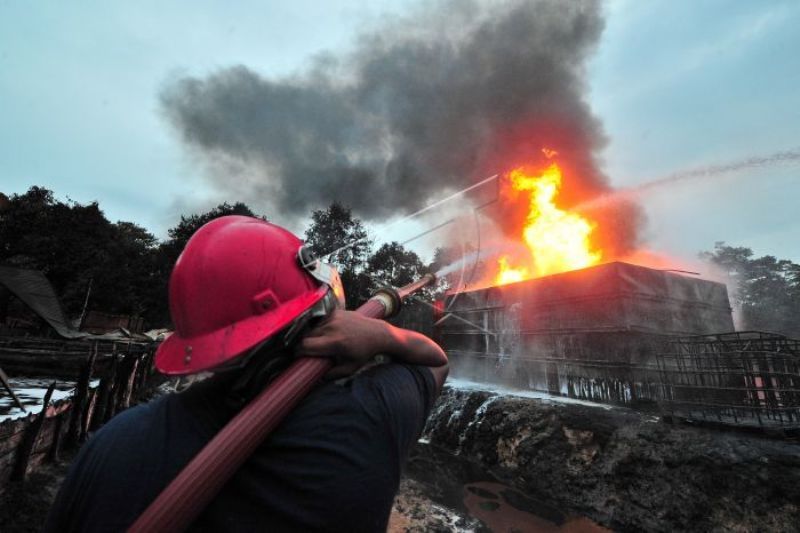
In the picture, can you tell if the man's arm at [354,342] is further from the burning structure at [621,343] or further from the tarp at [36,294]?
the tarp at [36,294]

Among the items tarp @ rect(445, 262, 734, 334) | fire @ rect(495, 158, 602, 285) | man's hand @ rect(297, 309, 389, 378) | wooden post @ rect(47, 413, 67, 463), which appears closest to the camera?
man's hand @ rect(297, 309, 389, 378)

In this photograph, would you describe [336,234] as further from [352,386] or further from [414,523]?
[352,386]

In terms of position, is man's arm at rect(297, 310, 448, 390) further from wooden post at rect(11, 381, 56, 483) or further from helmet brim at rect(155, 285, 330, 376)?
wooden post at rect(11, 381, 56, 483)

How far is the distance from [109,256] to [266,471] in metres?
43.4

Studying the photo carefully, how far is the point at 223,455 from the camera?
36.4 inches

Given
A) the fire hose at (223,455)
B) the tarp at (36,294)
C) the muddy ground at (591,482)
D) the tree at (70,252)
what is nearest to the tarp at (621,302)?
the muddy ground at (591,482)

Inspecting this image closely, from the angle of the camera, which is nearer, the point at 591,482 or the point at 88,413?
the point at 591,482

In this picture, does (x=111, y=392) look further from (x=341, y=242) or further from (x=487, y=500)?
(x=341, y=242)

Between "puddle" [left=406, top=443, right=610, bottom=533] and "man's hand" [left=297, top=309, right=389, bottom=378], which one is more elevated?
"man's hand" [left=297, top=309, right=389, bottom=378]

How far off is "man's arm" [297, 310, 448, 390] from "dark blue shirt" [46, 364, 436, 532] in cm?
14

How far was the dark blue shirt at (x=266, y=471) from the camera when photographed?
1.02 metres

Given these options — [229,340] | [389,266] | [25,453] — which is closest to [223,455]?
[229,340]

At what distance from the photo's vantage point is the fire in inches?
741

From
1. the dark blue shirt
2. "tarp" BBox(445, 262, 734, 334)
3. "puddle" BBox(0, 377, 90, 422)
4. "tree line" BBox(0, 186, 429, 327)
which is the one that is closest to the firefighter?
the dark blue shirt
